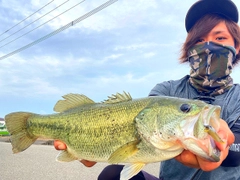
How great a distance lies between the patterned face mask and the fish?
2.39 ft

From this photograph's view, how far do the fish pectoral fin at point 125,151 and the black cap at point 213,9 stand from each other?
1477mm

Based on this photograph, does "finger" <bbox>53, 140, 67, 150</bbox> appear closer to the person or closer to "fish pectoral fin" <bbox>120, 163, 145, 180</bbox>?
the person

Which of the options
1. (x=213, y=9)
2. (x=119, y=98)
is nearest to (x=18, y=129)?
(x=119, y=98)

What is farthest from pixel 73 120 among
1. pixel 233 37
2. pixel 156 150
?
pixel 233 37

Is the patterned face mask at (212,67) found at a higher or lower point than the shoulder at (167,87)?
higher

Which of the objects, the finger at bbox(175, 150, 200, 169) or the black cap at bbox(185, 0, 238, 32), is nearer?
the finger at bbox(175, 150, 200, 169)

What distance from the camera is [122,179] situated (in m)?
1.83

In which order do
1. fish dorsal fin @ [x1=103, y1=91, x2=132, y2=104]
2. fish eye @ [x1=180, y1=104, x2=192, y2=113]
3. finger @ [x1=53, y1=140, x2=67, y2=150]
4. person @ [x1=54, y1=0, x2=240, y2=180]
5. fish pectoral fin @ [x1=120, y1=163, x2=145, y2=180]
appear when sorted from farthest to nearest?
1. person @ [x1=54, y1=0, x2=240, y2=180]
2. finger @ [x1=53, y1=140, x2=67, y2=150]
3. fish dorsal fin @ [x1=103, y1=91, x2=132, y2=104]
4. fish pectoral fin @ [x1=120, y1=163, x2=145, y2=180]
5. fish eye @ [x1=180, y1=104, x2=192, y2=113]

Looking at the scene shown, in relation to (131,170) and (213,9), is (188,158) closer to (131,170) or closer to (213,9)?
(131,170)

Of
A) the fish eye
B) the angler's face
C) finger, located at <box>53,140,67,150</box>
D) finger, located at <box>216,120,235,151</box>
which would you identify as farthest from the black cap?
finger, located at <box>53,140,67,150</box>

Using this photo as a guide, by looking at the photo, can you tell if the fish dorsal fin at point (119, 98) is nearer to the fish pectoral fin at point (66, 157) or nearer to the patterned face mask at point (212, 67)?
the fish pectoral fin at point (66, 157)

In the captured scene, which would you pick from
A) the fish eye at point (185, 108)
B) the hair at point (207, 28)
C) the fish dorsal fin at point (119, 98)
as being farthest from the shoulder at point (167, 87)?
the fish eye at point (185, 108)

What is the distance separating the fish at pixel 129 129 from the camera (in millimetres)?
1579

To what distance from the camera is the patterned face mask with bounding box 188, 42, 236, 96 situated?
2.41m
